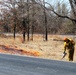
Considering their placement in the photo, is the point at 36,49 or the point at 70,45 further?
the point at 36,49

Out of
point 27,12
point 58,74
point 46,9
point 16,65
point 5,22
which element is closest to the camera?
point 58,74

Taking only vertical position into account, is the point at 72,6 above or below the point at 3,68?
above

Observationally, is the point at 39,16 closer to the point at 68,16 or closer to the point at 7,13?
the point at 68,16

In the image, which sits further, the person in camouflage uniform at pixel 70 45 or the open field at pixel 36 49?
the open field at pixel 36 49

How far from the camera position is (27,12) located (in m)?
38.5

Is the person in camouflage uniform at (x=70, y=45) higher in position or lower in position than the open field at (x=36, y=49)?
higher

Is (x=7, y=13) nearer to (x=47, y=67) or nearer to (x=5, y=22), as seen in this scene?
(x=5, y=22)

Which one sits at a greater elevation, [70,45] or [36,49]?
[70,45]

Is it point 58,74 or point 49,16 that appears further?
point 49,16

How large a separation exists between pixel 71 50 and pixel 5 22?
37691 millimetres

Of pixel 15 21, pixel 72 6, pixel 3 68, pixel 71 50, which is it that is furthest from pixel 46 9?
pixel 3 68

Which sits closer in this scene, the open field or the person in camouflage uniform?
the person in camouflage uniform

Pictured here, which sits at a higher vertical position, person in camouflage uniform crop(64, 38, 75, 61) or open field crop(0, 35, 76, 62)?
person in camouflage uniform crop(64, 38, 75, 61)

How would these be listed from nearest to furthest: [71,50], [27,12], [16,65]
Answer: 1. [16,65]
2. [71,50]
3. [27,12]
